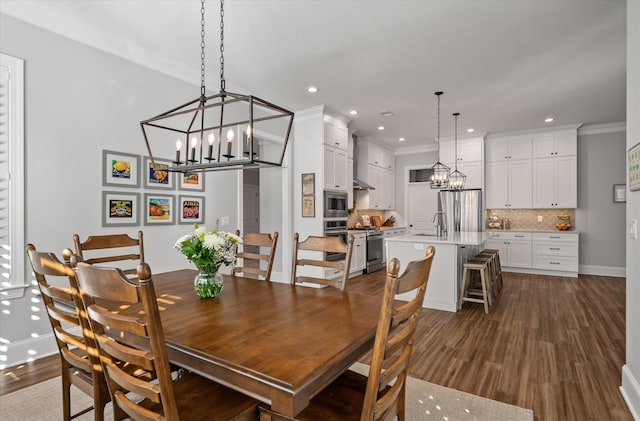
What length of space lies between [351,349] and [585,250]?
7.40 m

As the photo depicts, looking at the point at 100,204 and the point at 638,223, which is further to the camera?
the point at 100,204

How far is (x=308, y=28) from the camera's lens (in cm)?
306

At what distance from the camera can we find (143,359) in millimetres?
1030

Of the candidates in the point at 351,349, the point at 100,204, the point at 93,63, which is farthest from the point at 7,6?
the point at 351,349

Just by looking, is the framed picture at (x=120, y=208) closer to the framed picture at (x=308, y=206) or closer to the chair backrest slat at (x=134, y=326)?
the chair backrest slat at (x=134, y=326)

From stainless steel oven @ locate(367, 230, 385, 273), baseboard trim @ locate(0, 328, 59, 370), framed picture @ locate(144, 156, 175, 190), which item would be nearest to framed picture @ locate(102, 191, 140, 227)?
framed picture @ locate(144, 156, 175, 190)

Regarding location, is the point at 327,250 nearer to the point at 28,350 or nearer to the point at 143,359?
the point at 143,359

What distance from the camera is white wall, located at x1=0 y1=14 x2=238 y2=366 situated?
2.73m

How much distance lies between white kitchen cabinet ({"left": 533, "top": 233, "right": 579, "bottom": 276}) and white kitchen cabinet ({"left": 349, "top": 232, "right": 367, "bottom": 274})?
3.34 m

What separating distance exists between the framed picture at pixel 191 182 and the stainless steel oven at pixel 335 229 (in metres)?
2.04

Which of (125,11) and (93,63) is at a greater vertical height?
(125,11)

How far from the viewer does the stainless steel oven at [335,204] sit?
17.7 feet

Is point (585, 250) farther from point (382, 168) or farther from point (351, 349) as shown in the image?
point (351, 349)

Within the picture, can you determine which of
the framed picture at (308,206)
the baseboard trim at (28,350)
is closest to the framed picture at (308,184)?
the framed picture at (308,206)
